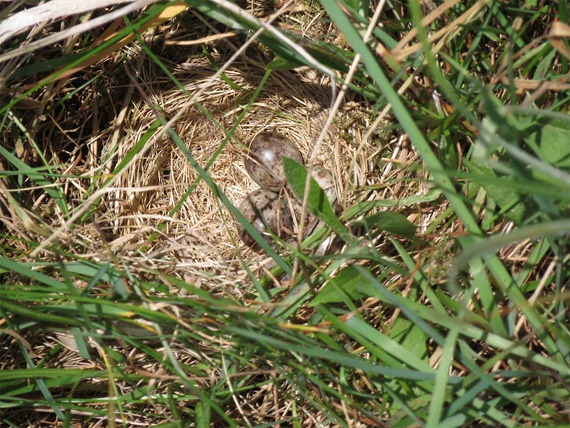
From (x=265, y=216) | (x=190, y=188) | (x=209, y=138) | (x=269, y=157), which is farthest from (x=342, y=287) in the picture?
(x=209, y=138)

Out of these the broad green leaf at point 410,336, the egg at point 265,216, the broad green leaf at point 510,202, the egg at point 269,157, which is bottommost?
the broad green leaf at point 410,336

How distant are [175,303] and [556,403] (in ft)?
3.60

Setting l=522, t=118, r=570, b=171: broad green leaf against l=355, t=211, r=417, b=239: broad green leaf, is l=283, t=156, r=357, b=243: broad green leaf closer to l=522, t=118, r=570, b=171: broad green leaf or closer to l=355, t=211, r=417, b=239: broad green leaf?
l=355, t=211, r=417, b=239: broad green leaf

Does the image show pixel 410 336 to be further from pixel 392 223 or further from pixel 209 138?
pixel 209 138

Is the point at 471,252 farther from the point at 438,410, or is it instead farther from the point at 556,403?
the point at 556,403

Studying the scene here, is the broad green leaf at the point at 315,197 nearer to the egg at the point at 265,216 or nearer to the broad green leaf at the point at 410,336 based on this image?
the broad green leaf at the point at 410,336

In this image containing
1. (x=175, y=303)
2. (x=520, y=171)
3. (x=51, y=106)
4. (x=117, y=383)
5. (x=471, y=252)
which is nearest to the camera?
(x=471, y=252)

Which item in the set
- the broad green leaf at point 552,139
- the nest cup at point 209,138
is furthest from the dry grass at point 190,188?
the broad green leaf at point 552,139

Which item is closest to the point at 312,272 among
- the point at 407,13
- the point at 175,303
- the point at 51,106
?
the point at 175,303

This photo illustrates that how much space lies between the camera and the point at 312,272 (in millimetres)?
1984

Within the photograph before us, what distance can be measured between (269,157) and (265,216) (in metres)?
0.25

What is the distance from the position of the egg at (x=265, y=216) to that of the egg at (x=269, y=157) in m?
0.09

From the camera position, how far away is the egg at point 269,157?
8.27 feet

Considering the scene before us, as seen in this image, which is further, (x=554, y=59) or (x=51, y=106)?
(x=51, y=106)
